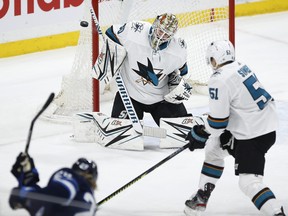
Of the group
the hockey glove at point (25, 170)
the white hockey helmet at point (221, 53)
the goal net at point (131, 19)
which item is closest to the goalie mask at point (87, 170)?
the hockey glove at point (25, 170)

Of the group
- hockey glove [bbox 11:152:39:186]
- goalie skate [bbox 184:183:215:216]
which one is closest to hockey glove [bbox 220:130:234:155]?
goalie skate [bbox 184:183:215:216]

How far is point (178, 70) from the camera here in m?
6.02

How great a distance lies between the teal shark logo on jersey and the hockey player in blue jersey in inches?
85.7

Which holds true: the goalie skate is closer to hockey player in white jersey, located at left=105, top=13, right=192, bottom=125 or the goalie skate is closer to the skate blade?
the skate blade

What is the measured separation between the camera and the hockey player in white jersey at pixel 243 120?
15.3ft

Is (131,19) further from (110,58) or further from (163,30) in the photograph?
(163,30)

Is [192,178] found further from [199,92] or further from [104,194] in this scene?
[199,92]

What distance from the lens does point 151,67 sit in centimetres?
595

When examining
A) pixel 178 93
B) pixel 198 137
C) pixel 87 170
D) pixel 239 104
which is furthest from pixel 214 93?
pixel 178 93

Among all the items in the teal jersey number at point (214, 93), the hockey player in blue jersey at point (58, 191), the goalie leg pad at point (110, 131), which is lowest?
the goalie leg pad at point (110, 131)

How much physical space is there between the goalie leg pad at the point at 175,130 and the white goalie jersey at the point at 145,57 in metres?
0.20

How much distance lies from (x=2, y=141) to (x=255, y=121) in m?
2.09

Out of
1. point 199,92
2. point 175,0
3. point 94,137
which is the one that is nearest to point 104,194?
point 94,137

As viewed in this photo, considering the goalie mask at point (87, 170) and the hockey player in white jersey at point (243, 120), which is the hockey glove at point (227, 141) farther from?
the goalie mask at point (87, 170)
